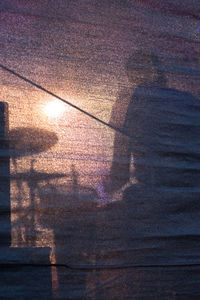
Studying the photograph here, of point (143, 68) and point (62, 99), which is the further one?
point (143, 68)

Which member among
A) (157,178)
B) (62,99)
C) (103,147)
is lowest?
(157,178)

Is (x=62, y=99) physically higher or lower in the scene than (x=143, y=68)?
lower

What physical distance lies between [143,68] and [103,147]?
524 mm

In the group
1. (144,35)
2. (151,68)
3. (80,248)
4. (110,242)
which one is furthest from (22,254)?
(144,35)

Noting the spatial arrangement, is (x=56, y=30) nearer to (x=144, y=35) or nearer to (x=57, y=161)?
(x=144, y=35)

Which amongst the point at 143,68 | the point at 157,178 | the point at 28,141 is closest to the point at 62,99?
the point at 28,141

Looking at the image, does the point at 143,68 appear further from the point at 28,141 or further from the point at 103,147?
the point at 28,141

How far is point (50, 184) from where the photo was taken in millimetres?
1499

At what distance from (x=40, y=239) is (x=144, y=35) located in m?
A: 1.28

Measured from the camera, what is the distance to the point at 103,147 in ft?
5.17

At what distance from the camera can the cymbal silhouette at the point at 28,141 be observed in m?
1.48

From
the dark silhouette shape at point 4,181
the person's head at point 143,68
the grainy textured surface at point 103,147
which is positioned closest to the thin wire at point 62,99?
the grainy textured surface at point 103,147

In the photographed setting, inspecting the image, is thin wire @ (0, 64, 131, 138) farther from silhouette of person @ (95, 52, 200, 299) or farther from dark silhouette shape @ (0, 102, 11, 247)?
dark silhouette shape @ (0, 102, 11, 247)

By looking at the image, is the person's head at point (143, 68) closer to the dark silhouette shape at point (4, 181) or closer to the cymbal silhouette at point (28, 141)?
the cymbal silhouette at point (28, 141)
